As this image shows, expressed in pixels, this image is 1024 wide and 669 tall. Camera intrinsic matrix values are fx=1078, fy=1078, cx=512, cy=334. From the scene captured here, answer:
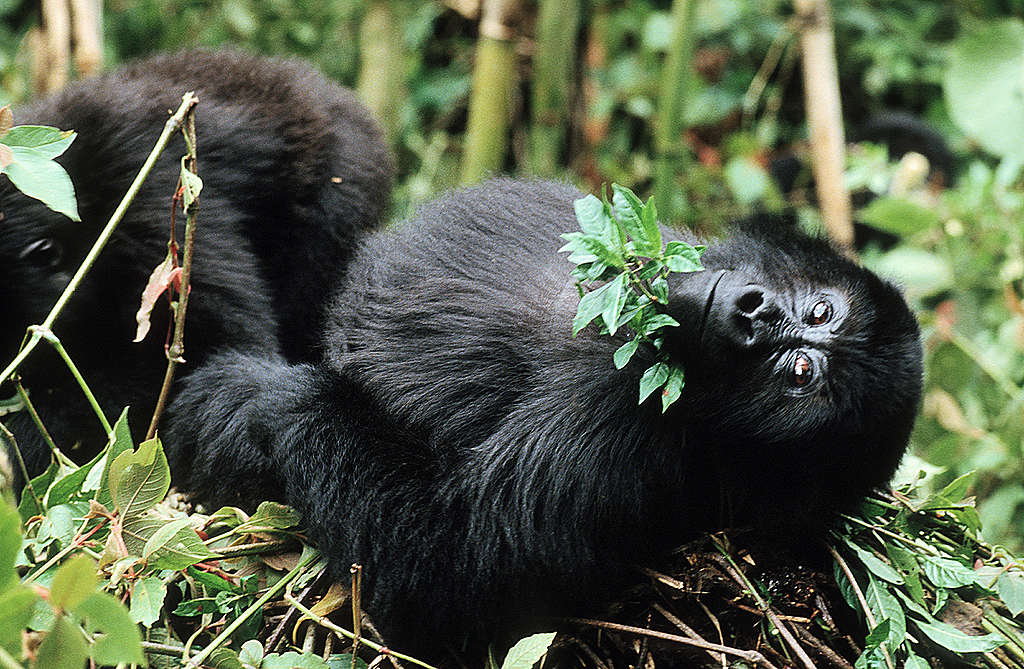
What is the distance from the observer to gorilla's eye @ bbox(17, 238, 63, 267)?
7.43 feet

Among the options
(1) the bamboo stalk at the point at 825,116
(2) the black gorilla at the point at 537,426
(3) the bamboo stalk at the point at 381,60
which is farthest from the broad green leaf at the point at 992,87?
(2) the black gorilla at the point at 537,426

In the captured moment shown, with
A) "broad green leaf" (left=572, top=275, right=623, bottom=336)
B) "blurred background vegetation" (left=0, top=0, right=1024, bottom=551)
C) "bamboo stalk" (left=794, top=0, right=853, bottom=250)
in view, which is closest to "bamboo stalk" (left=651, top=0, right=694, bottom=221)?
"blurred background vegetation" (left=0, top=0, right=1024, bottom=551)

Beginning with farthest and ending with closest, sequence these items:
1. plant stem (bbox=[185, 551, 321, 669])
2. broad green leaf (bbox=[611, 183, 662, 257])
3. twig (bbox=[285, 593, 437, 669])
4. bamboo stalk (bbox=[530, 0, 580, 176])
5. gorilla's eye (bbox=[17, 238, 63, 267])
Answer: bamboo stalk (bbox=[530, 0, 580, 176]) < gorilla's eye (bbox=[17, 238, 63, 267]) < broad green leaf (bbox=[611, 183, 662, 257]) < twig (bbox=[285, 593, 437, 669]) < plant stem (bbox=[185, 551, 321, 669])

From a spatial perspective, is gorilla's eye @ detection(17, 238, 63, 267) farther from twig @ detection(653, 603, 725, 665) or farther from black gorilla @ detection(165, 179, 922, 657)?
twig @ detection(653, 603, 725, 665)

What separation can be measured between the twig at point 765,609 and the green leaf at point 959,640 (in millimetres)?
228

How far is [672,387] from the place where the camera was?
1.86 metres

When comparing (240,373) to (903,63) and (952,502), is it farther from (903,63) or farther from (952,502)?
(903,63)

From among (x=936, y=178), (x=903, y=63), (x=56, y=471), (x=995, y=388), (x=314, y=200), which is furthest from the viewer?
(x=903, y=63)

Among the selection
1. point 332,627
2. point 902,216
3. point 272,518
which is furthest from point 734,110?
point 332,627

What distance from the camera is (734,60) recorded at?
6.19 m

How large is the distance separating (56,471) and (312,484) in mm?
430

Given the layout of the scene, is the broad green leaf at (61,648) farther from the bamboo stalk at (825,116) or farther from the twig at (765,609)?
the bamboo stalk at (825,116)

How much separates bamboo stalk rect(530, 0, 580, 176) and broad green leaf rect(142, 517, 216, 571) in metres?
3.29

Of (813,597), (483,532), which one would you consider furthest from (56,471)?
(813,597)
